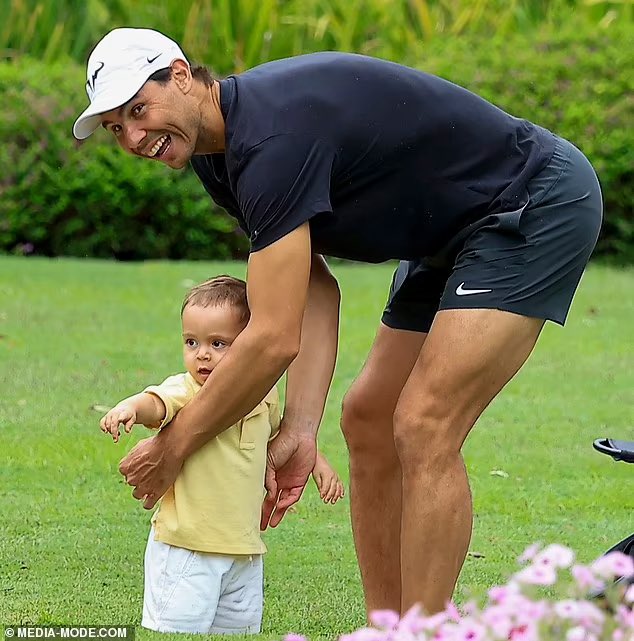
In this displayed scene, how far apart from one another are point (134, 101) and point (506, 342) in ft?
3.69

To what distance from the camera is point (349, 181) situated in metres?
3.83

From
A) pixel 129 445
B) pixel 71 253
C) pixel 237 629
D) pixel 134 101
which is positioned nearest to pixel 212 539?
pixel 237 629

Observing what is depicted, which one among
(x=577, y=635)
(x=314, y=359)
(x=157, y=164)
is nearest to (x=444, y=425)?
(x=314, y=359)

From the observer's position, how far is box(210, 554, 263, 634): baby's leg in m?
4.14

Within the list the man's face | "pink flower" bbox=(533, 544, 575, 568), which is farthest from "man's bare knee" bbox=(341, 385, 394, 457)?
"pink flower" bbox=(533, 544, 575, 568)

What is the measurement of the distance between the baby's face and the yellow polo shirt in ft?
0.21

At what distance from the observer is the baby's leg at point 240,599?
13.6ft

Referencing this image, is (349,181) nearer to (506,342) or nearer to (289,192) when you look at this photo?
(289,192)

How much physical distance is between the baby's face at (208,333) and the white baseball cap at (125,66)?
0.63 m

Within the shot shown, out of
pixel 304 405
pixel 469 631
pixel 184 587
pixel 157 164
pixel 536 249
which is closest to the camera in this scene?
pixel 469 631

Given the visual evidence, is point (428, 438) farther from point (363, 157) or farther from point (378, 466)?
point (363, 157)

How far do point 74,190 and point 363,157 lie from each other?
9155mm

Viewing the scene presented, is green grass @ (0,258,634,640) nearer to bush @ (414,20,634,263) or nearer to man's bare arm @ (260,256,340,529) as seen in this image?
man's bare arm @ (260,256,340,529)

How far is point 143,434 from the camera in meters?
6.79
